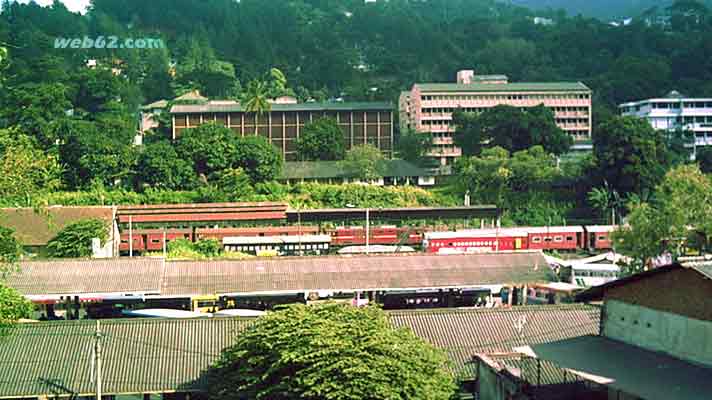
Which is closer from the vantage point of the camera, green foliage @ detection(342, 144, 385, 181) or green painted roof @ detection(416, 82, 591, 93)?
green foliage @ detection(342, 144, 385, 181)

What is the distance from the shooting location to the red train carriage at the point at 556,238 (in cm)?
5228

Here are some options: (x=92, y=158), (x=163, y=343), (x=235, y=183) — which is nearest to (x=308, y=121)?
(x=235, y=183)

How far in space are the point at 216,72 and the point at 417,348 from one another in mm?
95374

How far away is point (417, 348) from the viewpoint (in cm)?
1819

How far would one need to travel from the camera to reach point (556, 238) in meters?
53.4

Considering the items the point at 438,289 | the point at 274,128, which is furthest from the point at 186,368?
the point at 274,128

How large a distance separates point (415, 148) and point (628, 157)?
21544 millimetres

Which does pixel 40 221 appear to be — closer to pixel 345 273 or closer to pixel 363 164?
pixel 345 273

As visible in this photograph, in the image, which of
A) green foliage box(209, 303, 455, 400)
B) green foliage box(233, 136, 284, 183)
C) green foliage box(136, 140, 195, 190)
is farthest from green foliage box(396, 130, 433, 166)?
green foliage box(209, 303, 455, 400)

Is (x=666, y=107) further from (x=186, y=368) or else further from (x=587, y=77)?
(x=186, y=368)

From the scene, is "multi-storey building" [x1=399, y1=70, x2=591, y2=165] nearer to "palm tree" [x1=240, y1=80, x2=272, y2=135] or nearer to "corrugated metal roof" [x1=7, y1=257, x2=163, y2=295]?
"palm tree" [x1=240, y1=80, x2=272, y2=135]

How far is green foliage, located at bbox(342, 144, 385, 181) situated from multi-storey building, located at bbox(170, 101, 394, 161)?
40.2 feet

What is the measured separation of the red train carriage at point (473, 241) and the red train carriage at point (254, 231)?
799cm

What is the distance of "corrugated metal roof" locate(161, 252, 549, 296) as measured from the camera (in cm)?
3334
